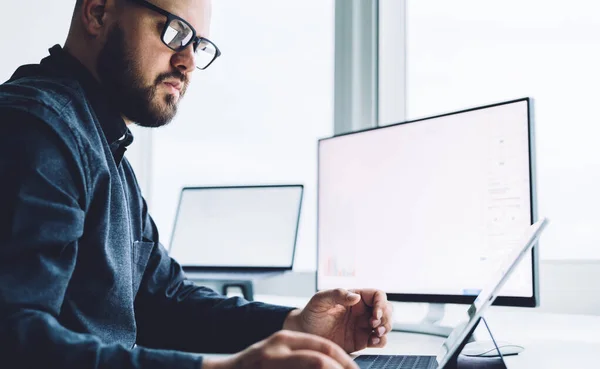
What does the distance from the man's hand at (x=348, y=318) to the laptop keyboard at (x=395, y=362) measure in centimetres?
3

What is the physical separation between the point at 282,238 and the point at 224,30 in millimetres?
888

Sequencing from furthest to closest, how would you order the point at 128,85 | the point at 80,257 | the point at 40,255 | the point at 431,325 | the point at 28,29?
the point at 28,29, the point at 431,325, the point at 128,85, the point at 80,257, the point at 40,255

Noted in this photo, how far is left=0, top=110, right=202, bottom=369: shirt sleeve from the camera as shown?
1.97 feet

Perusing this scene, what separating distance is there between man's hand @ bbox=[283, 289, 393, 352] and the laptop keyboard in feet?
0.11

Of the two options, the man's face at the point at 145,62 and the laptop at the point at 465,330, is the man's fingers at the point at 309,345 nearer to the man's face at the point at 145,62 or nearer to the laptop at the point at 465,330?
the laptop at the point at 465,330

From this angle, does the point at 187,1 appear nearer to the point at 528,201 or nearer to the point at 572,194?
the point at 528,201

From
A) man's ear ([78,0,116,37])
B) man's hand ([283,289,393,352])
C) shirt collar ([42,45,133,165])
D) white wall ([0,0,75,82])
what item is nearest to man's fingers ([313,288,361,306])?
man's hand ([283,289,393,352])

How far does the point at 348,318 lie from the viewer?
3.34 ft

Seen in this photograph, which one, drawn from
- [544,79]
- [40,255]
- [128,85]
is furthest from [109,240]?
[544,79]

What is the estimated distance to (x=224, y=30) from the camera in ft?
7.20

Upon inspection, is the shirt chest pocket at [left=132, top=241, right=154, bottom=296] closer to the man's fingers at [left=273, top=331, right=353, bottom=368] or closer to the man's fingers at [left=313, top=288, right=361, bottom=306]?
the man's fingers at [left=313, top=288, right=361, bottom=306]

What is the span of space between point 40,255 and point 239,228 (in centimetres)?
116

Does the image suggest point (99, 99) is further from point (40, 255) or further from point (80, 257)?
point (40, 255)

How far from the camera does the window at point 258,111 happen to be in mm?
1929
